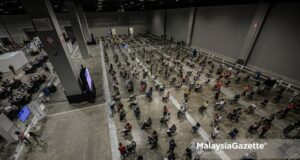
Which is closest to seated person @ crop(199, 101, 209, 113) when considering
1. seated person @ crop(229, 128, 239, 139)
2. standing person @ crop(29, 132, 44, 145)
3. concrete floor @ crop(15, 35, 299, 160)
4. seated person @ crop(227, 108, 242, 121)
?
concrete floor @ crop(15, 35, 299, 160)

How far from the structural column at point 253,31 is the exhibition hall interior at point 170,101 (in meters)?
0.11

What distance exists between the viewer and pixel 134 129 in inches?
358

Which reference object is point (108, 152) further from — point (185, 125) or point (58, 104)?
point (58, 104)

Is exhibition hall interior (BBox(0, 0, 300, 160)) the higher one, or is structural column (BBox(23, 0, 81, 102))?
structural column (BBox(23, 0, 81, 102))

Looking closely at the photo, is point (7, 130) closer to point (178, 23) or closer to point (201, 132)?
point (201, 132)

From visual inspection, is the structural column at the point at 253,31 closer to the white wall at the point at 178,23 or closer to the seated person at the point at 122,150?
the white wall at the point at 178,23

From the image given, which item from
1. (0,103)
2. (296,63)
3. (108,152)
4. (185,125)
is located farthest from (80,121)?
(296,63)

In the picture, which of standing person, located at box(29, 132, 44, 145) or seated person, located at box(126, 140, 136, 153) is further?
standing person, located at box(29, 132, 44, 145)

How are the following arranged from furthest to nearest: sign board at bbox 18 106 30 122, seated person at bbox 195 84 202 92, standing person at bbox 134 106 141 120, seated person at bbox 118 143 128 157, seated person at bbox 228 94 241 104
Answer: seated person at bbox 195 84 202 92 < seated person at bbox 228 94 241 104 < standing person at bbox 134 106 141 120 < sign board at bbox 18 106 30 122 < seated person at bbox 118 143 128 157

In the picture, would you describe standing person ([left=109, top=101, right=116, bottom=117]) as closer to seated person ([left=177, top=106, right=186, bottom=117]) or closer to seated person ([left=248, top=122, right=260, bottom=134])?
seated person ([left=177, top=106, right=186, bottom=117])

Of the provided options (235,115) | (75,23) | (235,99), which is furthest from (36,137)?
(75,23)

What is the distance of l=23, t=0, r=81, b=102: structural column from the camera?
27.3 feet

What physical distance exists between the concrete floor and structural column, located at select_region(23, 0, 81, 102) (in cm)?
198

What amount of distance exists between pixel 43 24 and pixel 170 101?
11.3 meters
